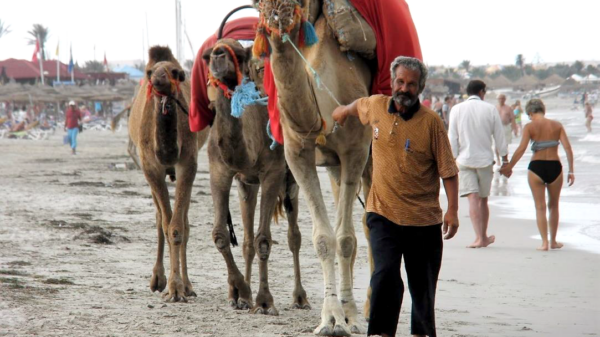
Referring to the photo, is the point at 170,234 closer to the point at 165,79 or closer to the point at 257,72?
the point at 165,79

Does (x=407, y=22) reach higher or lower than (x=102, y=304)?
higher

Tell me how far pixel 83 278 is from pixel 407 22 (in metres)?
3.70

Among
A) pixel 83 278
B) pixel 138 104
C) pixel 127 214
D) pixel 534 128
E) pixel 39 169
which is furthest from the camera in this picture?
pixel 39 169

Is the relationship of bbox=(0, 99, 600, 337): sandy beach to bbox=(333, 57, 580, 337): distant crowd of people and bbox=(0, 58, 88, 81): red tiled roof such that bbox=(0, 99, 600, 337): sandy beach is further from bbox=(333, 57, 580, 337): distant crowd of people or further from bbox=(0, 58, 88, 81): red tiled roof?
bbox=(0, 58, 88, 81): red tiled roof

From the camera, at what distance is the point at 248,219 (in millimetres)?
8828

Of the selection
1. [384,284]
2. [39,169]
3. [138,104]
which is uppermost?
[138,104]

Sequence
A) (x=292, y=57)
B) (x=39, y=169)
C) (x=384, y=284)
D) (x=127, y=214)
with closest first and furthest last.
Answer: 1. (x=384, y=284)
2. (x=292, y=57)
3. (x=127, y=214)
4. (x=39, y=169)

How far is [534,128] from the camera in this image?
12047 millimetres

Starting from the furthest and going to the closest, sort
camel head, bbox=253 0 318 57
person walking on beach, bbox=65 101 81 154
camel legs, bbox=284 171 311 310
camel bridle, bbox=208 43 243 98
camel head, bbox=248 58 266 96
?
person walking on beach, bbox=65 101 81 154, camel legs, bbox=284 171 311 310, camel head, bbox=248 58 266 96, camel bridle, bbox=208 43 243 98, camel head, bbox=253 0 318 57

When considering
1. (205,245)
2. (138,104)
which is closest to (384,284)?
(138,104)

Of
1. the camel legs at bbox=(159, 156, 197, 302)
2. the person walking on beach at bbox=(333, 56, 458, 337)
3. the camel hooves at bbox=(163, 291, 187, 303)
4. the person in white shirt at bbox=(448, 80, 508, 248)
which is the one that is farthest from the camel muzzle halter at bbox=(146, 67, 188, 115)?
the person in white shirt at bbox=(448, 80, 508, 248)

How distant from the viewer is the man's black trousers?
19.3ft

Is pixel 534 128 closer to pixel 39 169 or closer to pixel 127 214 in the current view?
pixel 127 214

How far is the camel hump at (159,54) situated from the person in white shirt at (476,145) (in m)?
4.03
